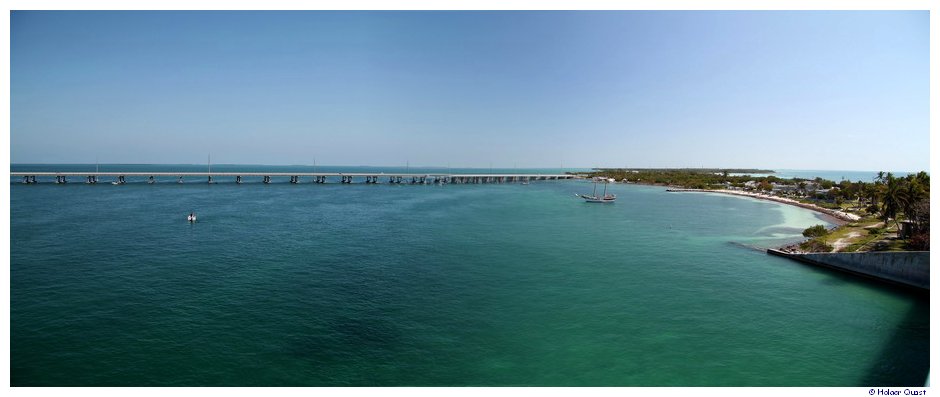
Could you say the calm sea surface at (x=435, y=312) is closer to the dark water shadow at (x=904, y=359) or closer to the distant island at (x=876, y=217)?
the dark water shadow at (x=904, y=359)

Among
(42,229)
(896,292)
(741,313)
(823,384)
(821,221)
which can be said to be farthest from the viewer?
(821,221)

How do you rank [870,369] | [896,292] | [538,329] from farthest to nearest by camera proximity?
[896,292], [538,329], [870,369]

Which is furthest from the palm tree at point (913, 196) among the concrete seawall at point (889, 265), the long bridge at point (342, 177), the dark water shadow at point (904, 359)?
the long bridge at point (342, 177)

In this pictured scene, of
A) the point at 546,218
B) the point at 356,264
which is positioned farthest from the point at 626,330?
the point at 546,218

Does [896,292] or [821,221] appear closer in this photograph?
[896,292]

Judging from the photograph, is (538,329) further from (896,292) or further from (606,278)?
(896,292)

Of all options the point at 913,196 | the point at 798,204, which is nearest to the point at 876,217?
the point at 913,196
